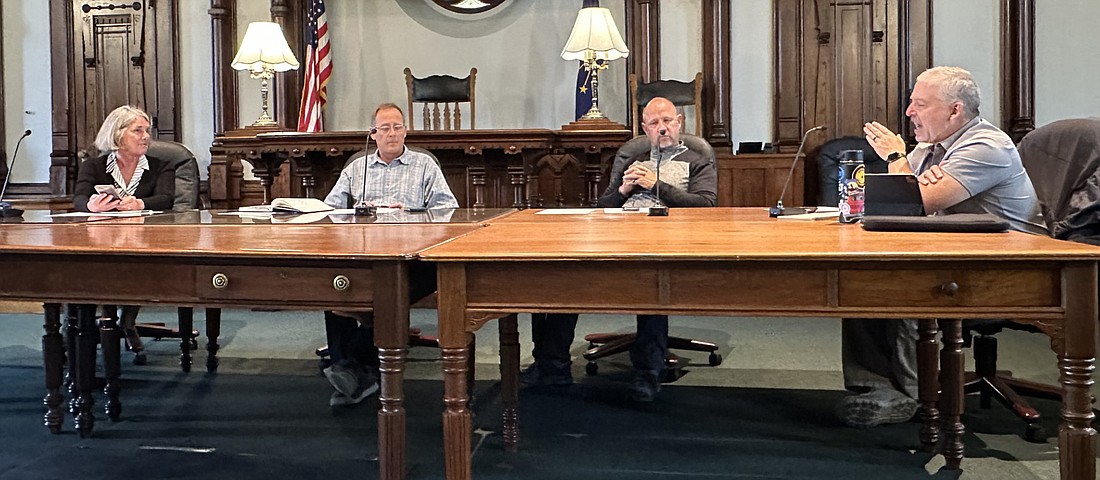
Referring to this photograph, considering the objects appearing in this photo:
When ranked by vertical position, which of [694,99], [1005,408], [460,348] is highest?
[694,99]

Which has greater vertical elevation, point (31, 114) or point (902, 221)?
point (31, 114)

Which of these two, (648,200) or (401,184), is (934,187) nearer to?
(648,200)

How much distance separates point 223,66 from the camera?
6.78 metres

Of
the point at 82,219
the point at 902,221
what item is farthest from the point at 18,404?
the point at 902,221

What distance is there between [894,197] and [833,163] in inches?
149

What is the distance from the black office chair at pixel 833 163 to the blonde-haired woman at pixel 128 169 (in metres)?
3.94

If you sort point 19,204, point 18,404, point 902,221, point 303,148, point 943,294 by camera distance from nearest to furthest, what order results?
point 943,294
point 902,221
point 18,404
point 303,148
point 19,204

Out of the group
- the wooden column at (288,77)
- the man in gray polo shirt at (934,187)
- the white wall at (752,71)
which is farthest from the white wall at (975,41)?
the wooden column at (288,77)

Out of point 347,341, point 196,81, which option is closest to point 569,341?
point 347,341

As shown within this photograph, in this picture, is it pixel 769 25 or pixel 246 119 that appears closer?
pixel 769 25

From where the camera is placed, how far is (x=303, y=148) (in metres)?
4.90

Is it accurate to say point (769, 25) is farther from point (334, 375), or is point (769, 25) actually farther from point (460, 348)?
point (460, 348)

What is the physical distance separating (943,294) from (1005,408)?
1.57 metres

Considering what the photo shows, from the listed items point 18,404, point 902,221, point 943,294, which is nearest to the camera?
point 943,294
